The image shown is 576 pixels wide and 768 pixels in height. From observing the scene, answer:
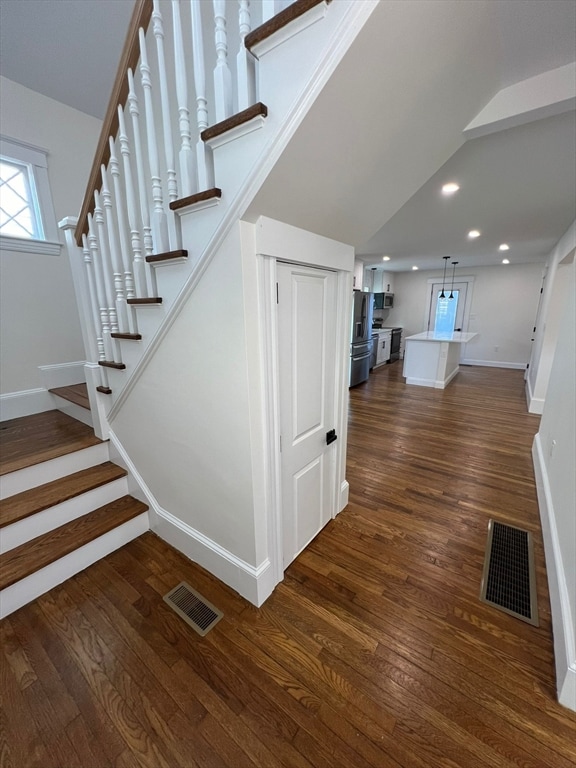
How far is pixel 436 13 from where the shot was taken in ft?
2.81

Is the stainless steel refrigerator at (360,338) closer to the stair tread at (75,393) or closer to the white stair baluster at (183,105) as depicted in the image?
the stair tread at (75,393)

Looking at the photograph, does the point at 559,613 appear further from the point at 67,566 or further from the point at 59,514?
the point at 59,514

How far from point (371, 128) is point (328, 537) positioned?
7.29 feet

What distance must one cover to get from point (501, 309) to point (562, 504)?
Result: 24.8 ft

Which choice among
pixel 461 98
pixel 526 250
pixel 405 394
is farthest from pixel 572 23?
pixel 526 250

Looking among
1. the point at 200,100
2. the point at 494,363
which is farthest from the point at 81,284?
the point at 494,363

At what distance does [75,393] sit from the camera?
2.68 meters

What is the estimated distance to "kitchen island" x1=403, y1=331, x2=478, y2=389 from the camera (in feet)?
18.7

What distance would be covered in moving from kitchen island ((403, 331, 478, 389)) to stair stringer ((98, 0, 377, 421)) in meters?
5.30

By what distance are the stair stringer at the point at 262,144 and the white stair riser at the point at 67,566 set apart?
130 centimetres

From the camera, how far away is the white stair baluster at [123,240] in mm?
1602

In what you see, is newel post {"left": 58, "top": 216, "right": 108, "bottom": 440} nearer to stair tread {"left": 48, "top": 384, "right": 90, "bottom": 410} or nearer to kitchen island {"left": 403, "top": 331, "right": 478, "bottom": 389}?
stair tread {"left": 48, "top": 384, "right": 90, "bottom": 410}

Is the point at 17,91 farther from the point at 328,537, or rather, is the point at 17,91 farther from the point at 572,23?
the point at 328,537

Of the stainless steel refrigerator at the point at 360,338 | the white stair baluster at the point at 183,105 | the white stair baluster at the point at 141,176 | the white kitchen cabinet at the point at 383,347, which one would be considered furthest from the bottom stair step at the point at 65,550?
the white kitchen cabinet at the point at 383,347
